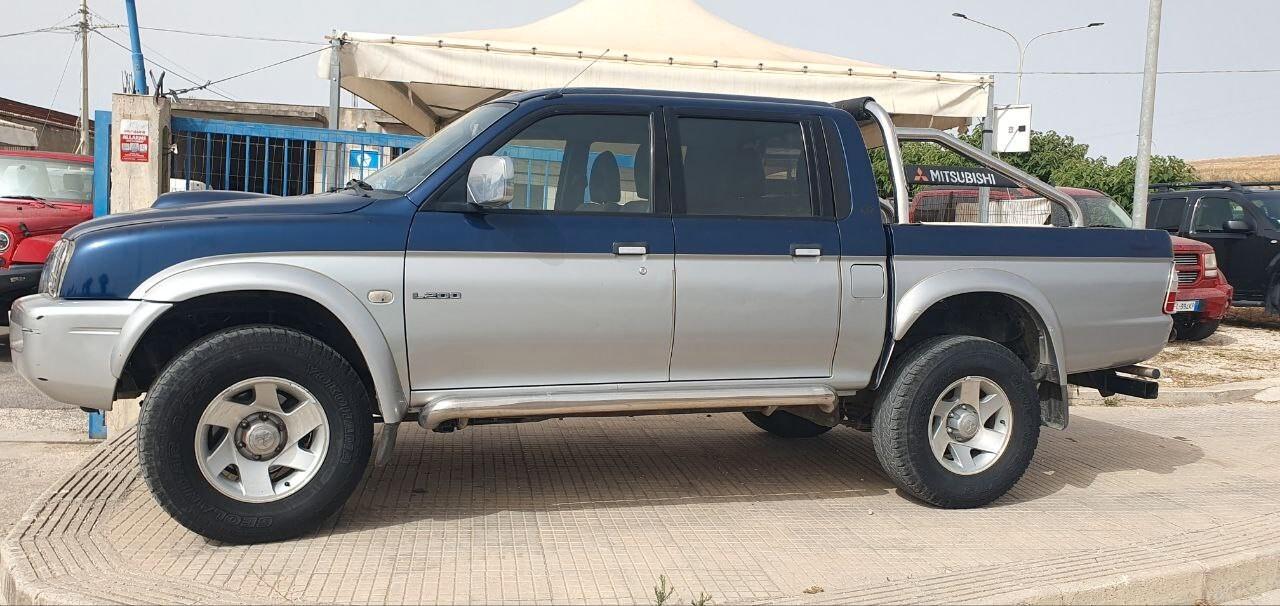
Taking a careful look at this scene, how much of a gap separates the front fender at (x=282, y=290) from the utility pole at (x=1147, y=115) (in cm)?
1051

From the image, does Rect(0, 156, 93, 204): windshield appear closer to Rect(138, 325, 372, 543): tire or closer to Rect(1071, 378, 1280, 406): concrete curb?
Rect(138, 325, 372, 543): tire

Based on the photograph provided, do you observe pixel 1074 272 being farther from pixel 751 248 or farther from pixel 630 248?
pixel 630 248

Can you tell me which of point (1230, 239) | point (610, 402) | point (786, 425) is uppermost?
point (1230, 239)

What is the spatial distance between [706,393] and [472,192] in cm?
139

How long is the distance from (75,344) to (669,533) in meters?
2.48

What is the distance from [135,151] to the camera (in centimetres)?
703

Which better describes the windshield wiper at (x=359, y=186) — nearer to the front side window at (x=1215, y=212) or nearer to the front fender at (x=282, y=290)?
the front fender at (x=282, y=290)

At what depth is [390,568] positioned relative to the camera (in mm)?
4141

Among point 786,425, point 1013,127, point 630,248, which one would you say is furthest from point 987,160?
point 1013,127

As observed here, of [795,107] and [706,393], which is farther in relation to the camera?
[795,107]

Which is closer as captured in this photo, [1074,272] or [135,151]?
[1074,272]

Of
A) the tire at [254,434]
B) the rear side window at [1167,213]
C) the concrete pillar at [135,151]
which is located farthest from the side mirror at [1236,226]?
the tire at [254,434]

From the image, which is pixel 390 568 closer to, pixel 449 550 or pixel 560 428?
pixel 449 550

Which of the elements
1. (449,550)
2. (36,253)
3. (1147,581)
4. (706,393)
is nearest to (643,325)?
(706,393)
